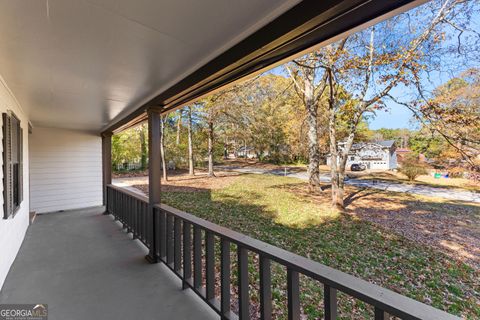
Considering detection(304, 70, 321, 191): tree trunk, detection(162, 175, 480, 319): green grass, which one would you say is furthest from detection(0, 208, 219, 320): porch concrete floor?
detection(304, 70, 321, 191): tree trunk

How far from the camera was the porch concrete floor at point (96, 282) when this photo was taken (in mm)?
2047

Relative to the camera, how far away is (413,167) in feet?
17.5

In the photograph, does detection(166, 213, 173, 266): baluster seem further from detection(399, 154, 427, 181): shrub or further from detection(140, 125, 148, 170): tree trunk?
detection(140, 125, 148, 170): tree trunk

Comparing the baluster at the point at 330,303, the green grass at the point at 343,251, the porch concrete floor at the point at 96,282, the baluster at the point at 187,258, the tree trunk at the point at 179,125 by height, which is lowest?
the green grass at the point at 343,251

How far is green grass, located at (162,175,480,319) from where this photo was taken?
3.19 metres

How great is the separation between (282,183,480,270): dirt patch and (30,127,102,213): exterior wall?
7052 millimetres

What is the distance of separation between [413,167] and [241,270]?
18.1 feet

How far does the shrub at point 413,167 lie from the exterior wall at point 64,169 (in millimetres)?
7948

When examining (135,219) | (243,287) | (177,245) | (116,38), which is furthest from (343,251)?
(116,38)

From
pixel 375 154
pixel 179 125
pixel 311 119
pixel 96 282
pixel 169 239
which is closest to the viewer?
pixel 96 282

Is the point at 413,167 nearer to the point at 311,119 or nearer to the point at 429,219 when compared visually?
the point at 429,219

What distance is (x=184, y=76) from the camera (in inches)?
87.3

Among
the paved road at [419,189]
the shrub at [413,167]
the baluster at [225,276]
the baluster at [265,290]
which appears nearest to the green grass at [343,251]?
the baluster at [225,276]

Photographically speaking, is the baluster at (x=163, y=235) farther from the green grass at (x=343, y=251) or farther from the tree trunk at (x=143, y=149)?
the tree trunk at (x=143, y=149)
